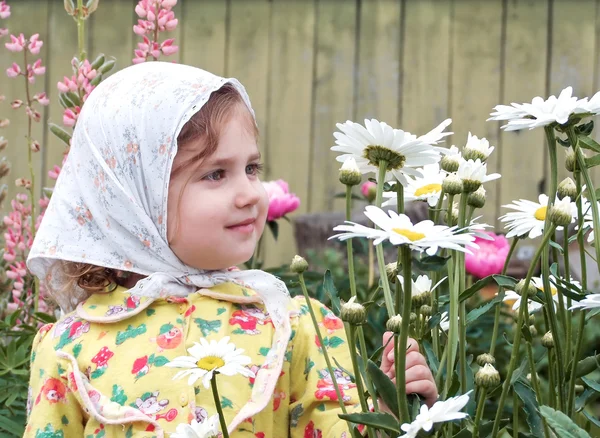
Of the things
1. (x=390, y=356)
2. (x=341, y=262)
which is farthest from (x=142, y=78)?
(x=341, y=262)

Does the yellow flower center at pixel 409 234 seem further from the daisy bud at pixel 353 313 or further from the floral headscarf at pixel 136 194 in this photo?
the floral headscarf at pixel 136 194

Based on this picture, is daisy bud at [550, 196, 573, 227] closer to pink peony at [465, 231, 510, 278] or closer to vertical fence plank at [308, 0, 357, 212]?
pink peony at [465, 231, 510, 278]

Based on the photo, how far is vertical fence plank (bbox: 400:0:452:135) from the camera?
417cm

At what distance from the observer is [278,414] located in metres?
1.67

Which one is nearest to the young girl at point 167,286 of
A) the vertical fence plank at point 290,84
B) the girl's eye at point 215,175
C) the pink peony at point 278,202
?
the girl's eye at point 215,175

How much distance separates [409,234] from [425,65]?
10.7ft

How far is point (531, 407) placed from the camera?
4.01 ft

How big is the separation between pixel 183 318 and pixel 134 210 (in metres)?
0.19

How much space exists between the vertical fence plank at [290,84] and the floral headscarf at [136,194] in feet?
7.77

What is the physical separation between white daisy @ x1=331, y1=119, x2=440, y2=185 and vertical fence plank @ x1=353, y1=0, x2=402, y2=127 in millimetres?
2964

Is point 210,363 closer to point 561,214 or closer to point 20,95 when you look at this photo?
point 561,214

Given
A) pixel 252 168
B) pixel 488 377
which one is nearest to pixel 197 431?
pixel 488 377

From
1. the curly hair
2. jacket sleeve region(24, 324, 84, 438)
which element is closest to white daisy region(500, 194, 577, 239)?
the curly hair

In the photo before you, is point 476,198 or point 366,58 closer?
point 476,198
